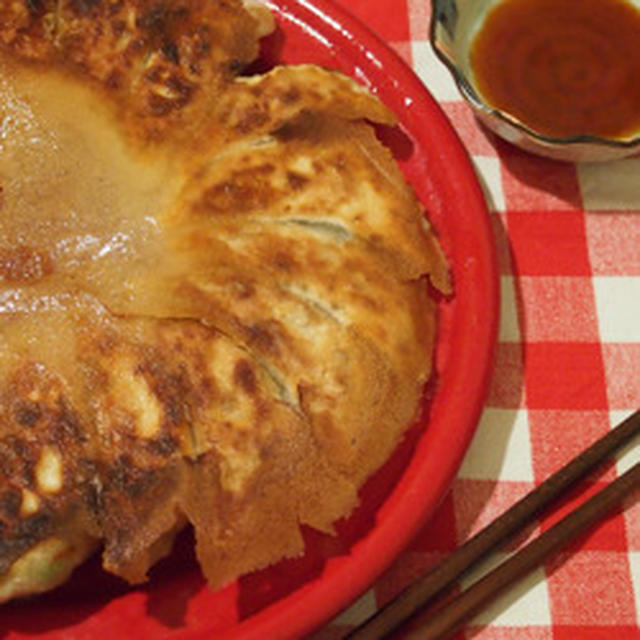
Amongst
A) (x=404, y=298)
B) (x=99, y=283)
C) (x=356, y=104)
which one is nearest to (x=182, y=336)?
(x=99, y=283)

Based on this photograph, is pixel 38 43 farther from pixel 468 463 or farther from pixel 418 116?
pixel 468 463

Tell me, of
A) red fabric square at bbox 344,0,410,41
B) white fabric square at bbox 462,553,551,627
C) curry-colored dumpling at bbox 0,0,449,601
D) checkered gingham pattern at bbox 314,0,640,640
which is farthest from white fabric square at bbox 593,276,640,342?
red fabric square at bbox 344,0,410,41

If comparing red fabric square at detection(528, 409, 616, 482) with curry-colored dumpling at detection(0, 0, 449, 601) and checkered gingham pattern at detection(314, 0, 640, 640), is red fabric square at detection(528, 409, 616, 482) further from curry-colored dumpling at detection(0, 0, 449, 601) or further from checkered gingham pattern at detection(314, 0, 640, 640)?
curry-colored dumpling at detection(0, 0, 449, 601)

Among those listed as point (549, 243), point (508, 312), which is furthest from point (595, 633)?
point (549, 243)

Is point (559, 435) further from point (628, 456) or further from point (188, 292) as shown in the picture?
point (188, 292)

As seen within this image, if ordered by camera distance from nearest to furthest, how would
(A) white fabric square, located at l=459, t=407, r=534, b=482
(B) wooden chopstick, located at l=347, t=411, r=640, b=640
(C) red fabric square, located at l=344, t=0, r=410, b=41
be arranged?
(B) wooden chopstick, located at l=347, t=411, r=640, b=640
(A) white fabric square, located at l=459, t=407, r=534, b=482
(C) red fabric square, located at l=344, t=0, r=410, b=41

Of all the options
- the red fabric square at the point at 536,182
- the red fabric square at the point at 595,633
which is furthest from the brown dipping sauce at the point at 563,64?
the red fabric square at the point at 595,633

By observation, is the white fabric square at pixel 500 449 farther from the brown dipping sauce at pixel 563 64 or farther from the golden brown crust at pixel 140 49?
the golden brown crust at pixel 140 49
